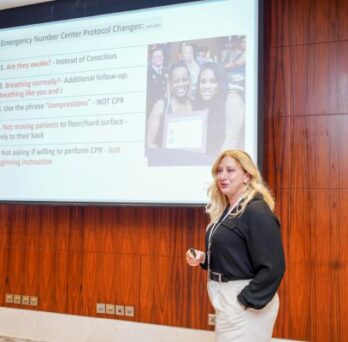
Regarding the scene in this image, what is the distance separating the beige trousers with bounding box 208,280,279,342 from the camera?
5.29 feet

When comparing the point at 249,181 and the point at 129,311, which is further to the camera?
the point at 129,311

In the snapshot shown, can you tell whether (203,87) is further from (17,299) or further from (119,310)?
(17,299)

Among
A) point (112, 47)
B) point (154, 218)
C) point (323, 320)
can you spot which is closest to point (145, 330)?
point (154, 218)

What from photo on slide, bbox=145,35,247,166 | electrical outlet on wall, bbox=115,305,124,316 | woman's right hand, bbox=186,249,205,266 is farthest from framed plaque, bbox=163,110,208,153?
electrical outlet on wall, bbox=115,305,124,316

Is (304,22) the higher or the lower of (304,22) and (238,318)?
the higher

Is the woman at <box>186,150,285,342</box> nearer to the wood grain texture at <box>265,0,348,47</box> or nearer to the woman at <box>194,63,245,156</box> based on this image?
the woman at <box>194,63,245,156</box>

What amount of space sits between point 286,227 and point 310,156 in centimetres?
48

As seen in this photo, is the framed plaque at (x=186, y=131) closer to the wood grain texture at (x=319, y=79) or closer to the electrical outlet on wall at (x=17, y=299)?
the wood grain texture at (x=319, y=79)

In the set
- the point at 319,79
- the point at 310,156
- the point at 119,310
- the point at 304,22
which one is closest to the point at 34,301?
the point at 119,310

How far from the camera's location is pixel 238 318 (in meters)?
1.61

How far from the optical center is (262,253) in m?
1.60

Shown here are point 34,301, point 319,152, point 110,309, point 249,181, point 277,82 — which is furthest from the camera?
point 34,301

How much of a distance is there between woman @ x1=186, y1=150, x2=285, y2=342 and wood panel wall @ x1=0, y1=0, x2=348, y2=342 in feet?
3.21

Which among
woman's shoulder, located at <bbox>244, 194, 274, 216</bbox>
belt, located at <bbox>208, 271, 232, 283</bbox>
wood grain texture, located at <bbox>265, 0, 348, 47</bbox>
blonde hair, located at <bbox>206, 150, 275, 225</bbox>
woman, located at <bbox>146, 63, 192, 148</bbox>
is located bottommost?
belt, located at <bbox>208, 271, 232, 283</bbox>
